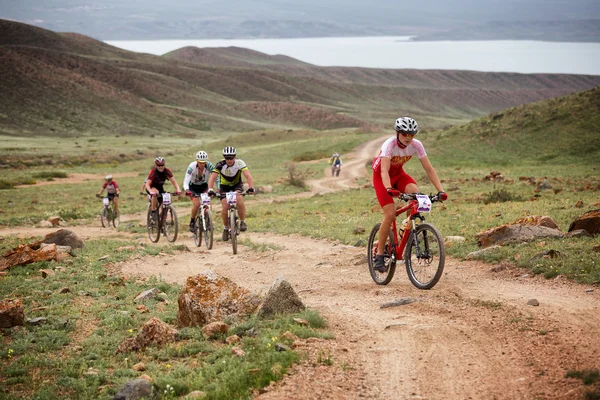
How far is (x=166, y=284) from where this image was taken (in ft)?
41.1

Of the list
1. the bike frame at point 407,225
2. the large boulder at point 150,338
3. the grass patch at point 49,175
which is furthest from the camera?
the grass patch at point 49,175

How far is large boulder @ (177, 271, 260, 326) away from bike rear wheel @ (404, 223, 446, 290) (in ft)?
9.06

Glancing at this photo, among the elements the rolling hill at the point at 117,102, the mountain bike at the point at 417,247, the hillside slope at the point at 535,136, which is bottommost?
the mountain bike at the point at 417,247

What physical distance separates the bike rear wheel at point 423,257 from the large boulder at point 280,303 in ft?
7.49

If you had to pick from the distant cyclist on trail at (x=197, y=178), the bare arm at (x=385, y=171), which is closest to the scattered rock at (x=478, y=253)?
the bare arm at (x=385, y=171)

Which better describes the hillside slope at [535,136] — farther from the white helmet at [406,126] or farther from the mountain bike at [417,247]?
the white helmet at [406,126]

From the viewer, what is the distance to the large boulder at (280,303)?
9062 millimetres

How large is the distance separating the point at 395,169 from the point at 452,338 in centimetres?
383

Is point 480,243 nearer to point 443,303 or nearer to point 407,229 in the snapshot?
point 407,229

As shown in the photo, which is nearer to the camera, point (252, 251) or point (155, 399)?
point (155, 399)

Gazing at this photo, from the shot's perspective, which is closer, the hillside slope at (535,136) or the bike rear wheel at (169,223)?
the bike rear wheel at (169,223)

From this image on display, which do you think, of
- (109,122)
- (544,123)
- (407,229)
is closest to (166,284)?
(407,229)

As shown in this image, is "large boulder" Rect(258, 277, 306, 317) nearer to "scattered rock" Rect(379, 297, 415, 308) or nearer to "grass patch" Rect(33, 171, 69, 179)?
"scattered rock" Rect(379, 297, 415, 308)

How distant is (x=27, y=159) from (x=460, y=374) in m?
65.2
